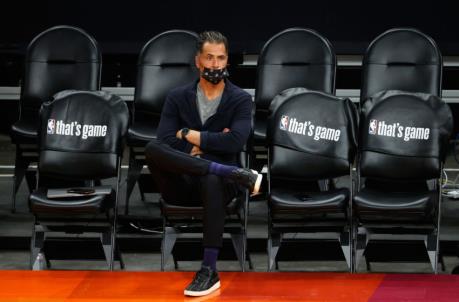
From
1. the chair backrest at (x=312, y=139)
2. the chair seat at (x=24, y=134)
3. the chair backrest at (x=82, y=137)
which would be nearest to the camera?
the chair backrest at (x=312, y=139)

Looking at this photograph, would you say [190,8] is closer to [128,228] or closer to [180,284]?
[128,228]

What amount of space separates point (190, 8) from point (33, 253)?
11.6 ft

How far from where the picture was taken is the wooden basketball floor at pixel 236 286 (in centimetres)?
467

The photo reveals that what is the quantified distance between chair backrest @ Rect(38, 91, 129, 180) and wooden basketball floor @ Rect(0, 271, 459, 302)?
64 cm

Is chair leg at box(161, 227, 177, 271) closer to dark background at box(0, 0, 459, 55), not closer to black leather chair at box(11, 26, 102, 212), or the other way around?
black leather chair at box(11, 26, 102, 212)

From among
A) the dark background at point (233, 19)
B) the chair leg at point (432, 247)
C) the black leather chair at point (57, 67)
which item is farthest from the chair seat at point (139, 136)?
the dark background at point (233, 19)

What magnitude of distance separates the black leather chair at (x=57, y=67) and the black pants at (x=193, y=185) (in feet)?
5.30

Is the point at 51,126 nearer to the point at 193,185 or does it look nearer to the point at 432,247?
the point at 193,185

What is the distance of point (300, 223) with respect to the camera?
5.18 metres

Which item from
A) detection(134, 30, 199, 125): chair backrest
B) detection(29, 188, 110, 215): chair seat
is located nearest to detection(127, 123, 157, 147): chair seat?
detection(134, 30, 199, 125): chair backrest

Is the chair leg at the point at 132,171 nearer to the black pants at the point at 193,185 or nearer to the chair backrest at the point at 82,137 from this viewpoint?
the chair backrest at the point at 82,137

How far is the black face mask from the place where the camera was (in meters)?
5.00

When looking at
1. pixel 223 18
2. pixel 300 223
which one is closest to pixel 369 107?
pixel 300 223

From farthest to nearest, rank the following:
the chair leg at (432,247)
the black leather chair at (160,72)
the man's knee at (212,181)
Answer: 1. the black leather chair at (160,72)
2. the chair leg at (432,247)
3. the man's knee at (212,181)
